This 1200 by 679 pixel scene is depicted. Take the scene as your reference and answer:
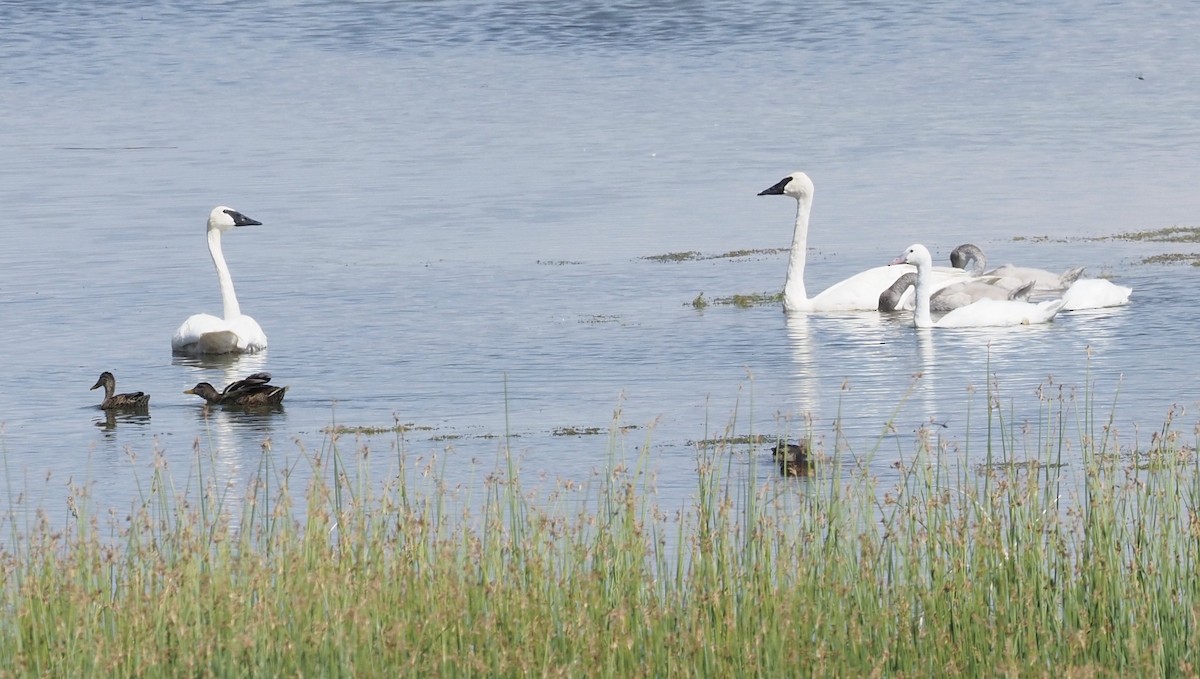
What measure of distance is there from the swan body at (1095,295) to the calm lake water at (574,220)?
22 centimetres

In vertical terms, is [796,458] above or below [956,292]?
below

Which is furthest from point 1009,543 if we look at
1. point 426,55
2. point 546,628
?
point 426,55

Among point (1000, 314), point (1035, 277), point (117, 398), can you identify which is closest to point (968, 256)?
point (1035, 277)

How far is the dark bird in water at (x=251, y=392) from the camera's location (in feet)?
47.0

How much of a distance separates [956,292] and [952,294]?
1.8 inches

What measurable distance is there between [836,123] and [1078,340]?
17951 mm

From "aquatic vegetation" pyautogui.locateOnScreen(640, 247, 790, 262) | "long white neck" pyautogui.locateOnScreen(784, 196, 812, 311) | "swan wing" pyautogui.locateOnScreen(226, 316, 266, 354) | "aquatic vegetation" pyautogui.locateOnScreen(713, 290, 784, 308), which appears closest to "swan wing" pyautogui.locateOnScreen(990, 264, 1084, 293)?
"long white neck" pyautogui.locateOnScreen(784, 196, 812, 311)

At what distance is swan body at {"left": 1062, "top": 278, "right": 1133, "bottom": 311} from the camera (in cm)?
1770

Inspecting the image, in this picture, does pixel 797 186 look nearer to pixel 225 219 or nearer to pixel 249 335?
pixel 225 219

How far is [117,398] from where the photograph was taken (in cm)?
1413

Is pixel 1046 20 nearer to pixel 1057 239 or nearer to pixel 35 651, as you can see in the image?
pixel 1057 239

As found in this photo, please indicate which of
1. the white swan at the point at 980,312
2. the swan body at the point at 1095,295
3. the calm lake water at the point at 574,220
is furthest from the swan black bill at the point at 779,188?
the swan body at the point at 1095,295

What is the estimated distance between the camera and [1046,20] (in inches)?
2000

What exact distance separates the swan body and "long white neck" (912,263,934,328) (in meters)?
1.10
